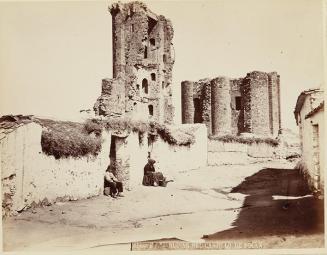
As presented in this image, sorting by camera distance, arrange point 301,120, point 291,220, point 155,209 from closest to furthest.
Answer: point 291,220, point 155,209, point 301,120

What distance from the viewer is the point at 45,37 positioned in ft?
29.9

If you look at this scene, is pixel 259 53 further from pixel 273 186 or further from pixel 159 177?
pixel 159 177

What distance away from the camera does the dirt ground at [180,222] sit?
8.38m

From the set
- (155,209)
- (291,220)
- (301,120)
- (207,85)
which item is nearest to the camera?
(291,220)

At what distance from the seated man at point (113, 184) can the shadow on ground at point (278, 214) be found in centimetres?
290

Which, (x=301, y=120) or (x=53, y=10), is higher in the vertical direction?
(x=53, y=10)

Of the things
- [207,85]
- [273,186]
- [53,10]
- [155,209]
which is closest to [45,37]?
[53,10]

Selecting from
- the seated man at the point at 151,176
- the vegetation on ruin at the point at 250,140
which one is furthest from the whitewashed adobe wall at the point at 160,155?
the vegetation on ruin at the point at 250,140

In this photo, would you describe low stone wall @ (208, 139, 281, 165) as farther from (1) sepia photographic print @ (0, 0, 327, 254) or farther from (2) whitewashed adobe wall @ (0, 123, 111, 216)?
(2) whitewashed adobe wall @ (0, 123, 111, 216)

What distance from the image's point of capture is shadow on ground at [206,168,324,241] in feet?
Result: 27.7

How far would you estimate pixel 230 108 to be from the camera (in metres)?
23.5

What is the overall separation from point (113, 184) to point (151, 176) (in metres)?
1.41

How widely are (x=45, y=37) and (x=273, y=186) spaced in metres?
5.88

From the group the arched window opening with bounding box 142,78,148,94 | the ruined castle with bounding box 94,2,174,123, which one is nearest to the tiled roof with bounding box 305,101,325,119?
the ruined castle with bounding box 94,2,174,123
